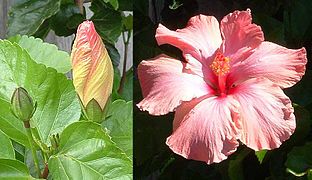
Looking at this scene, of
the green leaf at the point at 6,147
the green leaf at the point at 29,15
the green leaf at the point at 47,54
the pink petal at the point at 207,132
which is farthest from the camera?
the green leaf at the point at 29,15

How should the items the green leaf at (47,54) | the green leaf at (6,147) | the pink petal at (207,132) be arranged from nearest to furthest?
1. the pink petal at (207,132)
2. the green leaf at (6,147)
3. the green leaf at (47,54)

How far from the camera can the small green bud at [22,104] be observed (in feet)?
2.10

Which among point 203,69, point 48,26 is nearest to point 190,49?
point 203,69

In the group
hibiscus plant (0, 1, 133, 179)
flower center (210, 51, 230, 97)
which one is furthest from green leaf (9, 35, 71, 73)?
flower center (210, 51, 230, 97)

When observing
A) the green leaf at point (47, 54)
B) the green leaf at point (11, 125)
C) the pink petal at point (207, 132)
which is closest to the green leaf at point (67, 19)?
the green leaf at point (47, 54)

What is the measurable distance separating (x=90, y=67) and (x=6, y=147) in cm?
13

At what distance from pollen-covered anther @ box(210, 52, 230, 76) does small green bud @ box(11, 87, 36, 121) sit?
0.59ft

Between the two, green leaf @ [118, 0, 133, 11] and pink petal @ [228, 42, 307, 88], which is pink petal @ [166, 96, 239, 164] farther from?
green leaf @ [118, 0, 133, 11]

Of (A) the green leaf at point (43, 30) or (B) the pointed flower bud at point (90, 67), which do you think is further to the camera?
(A) the green leaf at point (43, 30)

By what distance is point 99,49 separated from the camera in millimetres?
659

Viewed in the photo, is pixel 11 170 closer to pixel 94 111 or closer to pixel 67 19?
pixel 94 111

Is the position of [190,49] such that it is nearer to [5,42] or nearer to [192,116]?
[192,116]

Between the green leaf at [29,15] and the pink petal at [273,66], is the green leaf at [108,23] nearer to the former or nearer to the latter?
the green leaf at [29,15]

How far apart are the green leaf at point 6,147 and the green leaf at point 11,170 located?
0.03m
